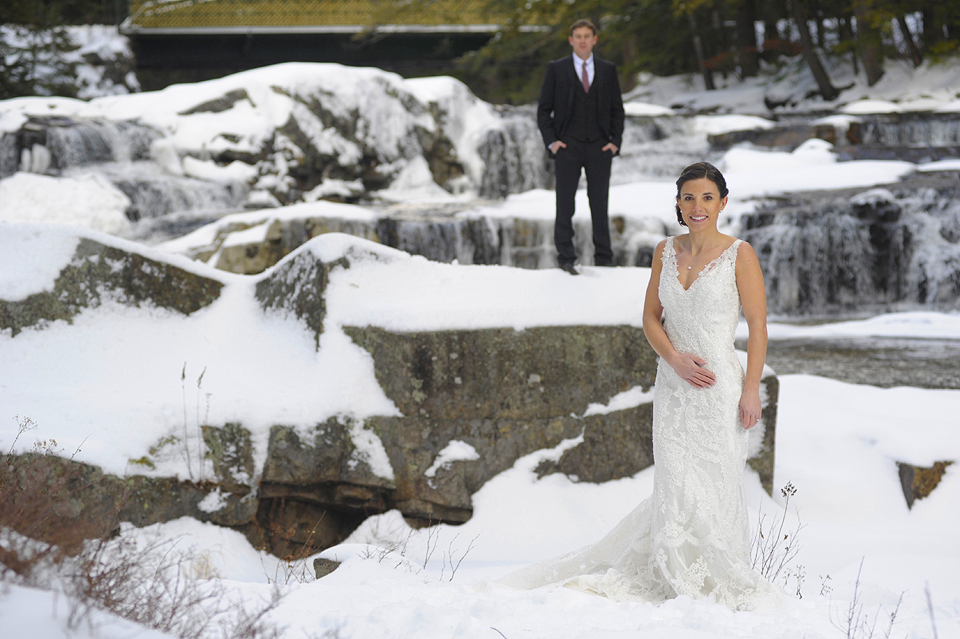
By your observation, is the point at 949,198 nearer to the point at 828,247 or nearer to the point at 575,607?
the point at 828,247

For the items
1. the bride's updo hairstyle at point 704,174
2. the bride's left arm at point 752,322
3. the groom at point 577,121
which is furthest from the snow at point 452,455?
the bride's updo hairstyle at point 704,174

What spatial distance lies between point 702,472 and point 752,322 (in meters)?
0.49

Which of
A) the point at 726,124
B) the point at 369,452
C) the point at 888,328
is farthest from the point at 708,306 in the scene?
the point at 726,124

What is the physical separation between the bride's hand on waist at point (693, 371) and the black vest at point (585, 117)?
2649 mm

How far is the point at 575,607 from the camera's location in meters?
2.31

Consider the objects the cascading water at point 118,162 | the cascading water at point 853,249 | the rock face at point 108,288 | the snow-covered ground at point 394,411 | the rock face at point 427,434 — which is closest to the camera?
the snow-covered ground at point 394,411

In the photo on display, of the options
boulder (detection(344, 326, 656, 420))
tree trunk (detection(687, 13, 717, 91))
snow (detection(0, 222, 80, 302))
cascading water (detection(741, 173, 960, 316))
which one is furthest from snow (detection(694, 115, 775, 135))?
snow (detection(0, 222, 80, 302))

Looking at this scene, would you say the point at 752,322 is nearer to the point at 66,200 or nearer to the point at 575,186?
the point at 575,186

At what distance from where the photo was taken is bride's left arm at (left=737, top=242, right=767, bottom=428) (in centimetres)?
239

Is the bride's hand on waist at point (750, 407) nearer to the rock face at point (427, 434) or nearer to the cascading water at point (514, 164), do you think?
the rock face at point (427, 434)

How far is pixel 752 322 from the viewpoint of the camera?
241 centimetres

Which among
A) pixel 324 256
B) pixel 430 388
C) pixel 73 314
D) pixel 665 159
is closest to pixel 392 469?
pixel 430 388

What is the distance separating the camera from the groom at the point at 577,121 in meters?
4.79

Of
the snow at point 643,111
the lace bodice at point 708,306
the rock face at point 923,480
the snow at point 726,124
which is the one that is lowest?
the rock face at point 923,480
